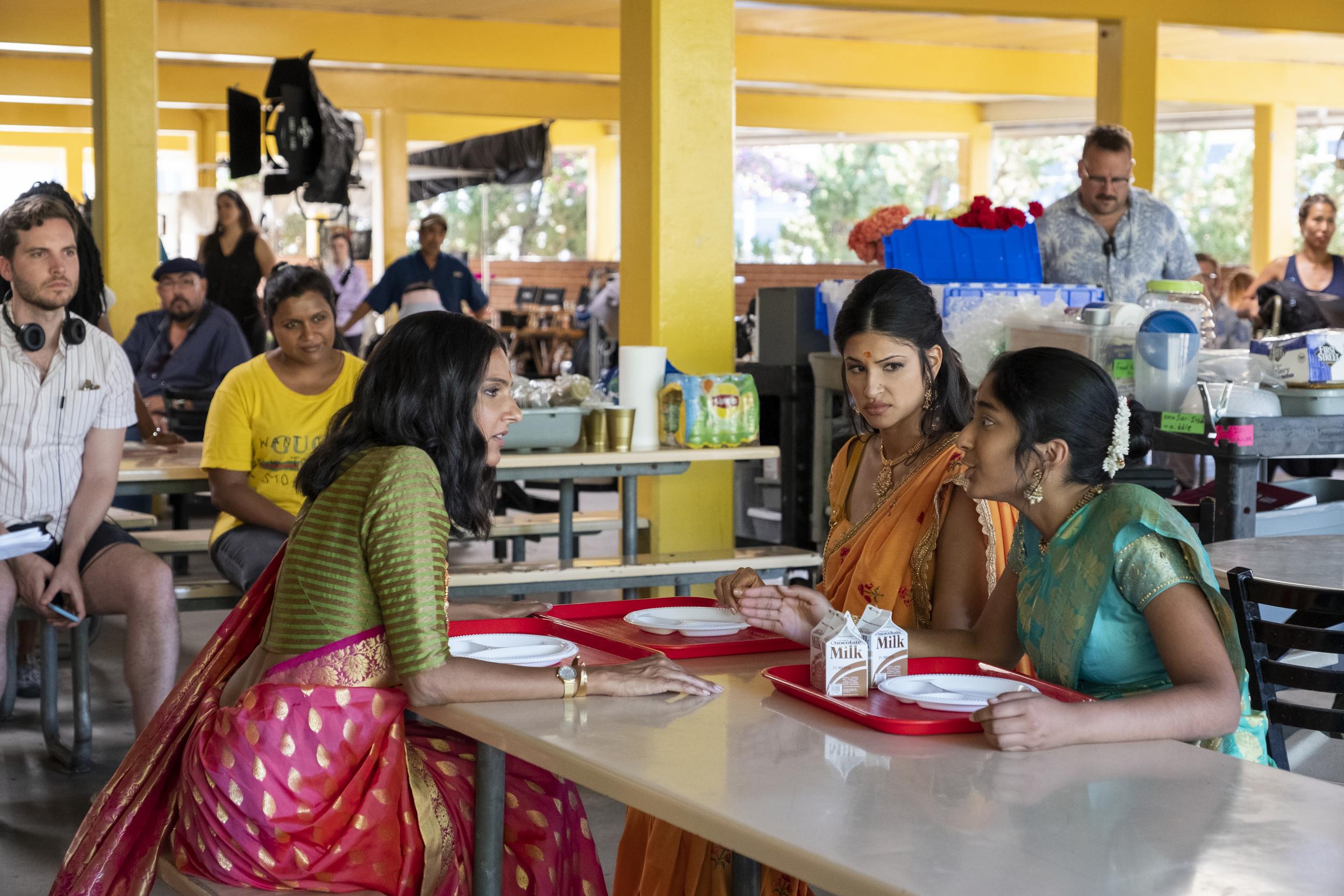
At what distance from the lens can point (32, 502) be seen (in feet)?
12.3

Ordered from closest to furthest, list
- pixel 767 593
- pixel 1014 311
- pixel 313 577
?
pixel 313 577 → pixel 767 593 → pixel 1014 311

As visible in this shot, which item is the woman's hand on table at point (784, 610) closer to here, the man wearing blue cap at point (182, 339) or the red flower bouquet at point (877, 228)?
the red flower bouquet at point (877, 228)

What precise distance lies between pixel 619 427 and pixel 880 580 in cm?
207

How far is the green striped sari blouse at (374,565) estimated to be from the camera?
1949 mm

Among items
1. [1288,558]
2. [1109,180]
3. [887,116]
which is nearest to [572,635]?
[1288,558]

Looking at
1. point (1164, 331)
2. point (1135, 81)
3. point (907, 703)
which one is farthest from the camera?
point (1135, 81)

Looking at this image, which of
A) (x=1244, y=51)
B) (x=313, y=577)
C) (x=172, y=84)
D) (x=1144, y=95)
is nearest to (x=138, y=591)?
(x=313, y=577)

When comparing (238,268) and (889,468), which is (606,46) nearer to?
(238,268)

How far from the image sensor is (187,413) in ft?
18.5

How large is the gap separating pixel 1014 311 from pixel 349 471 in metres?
2.92

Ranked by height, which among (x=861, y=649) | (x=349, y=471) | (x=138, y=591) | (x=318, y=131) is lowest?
(x=138, y=591)

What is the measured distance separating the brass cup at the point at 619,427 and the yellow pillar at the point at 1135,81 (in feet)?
18.2

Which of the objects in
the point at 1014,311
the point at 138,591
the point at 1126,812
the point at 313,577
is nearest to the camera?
the point at 1126,812

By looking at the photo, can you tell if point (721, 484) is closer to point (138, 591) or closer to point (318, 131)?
point (138, 591)
